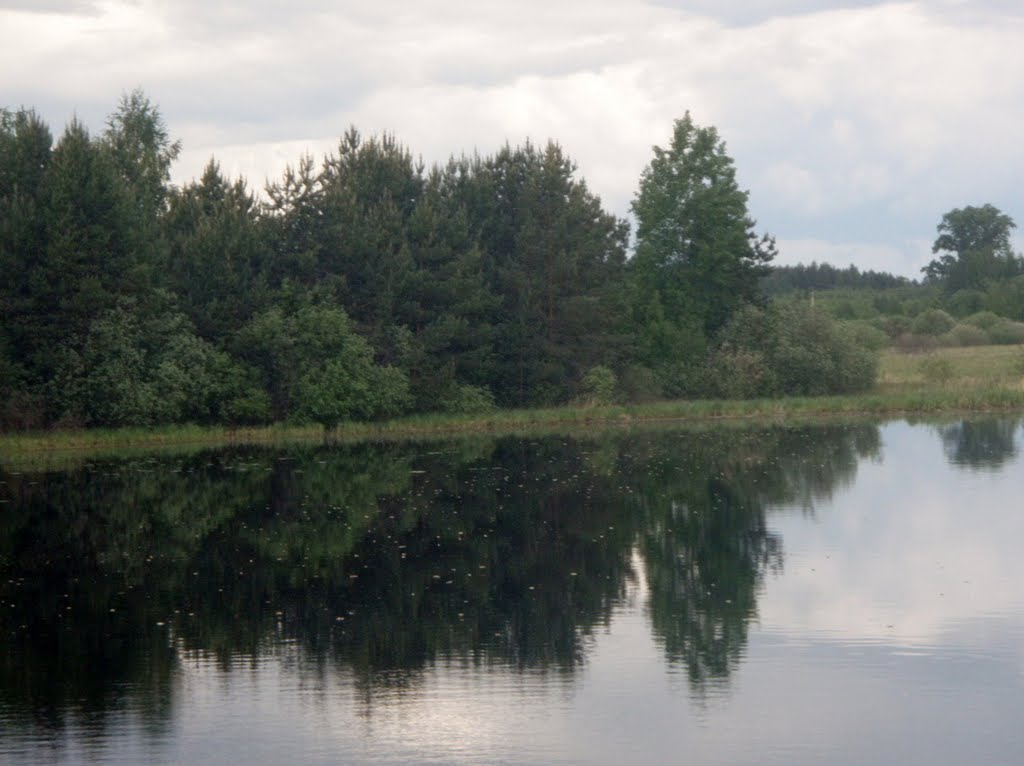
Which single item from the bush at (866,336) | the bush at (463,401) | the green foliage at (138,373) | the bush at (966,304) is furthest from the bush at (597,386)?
the bush at (966,304)

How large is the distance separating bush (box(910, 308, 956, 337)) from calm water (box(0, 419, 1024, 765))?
7509 cm

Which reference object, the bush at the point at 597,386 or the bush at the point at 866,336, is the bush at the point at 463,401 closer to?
the bush at the point at 597,386

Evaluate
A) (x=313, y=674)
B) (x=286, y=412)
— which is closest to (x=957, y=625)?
(x=313, y=674)

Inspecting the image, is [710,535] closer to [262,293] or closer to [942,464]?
[942,464]

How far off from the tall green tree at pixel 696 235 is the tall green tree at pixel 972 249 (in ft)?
295

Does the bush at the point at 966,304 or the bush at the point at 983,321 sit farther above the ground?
the bush at the point at 966,304

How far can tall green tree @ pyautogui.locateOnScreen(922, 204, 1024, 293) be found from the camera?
156250 millimetres

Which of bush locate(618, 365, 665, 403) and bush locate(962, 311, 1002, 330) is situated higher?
bush locate(962, 311, 1002, 330)

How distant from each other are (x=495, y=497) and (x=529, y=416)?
29894 millimetres

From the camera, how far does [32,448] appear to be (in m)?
47.4

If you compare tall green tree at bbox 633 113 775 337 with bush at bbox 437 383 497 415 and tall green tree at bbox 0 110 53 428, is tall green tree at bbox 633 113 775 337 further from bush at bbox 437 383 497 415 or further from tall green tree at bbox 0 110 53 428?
tall green tree at bbox 0 110 53 428

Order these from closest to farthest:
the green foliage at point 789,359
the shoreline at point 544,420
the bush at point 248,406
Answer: the shoreline at point 544,420, the bush at point 248,406, the green foliage at point 789,359

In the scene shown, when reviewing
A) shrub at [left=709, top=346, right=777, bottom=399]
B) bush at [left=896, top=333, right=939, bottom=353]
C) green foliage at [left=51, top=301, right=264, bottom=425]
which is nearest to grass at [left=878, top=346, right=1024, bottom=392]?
bush at [left=896, top=333, right=939, bottom=353]

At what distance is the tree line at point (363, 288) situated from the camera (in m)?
49.0
